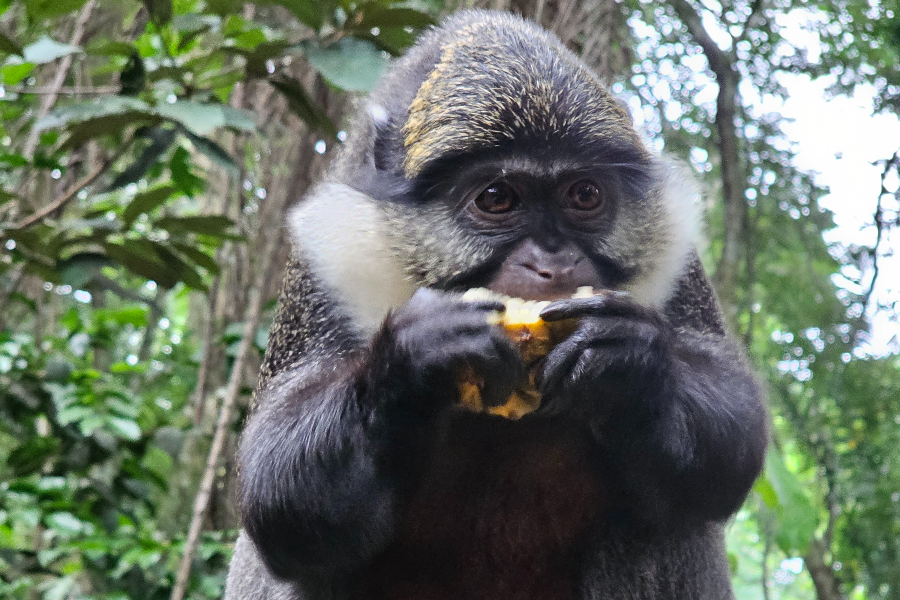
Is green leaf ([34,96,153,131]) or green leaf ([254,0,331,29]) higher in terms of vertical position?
green leaf ([254,0,331,29])

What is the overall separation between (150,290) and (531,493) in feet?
21.1

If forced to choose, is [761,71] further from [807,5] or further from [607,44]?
[607,44]

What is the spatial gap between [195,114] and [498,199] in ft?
Answer: 4.42

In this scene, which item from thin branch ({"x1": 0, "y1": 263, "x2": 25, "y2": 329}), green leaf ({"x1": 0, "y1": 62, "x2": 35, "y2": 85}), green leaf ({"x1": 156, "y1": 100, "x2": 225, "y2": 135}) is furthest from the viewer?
thin branch ({"x1": 0, "y1": 263, "x2": 25, "y2": 329})

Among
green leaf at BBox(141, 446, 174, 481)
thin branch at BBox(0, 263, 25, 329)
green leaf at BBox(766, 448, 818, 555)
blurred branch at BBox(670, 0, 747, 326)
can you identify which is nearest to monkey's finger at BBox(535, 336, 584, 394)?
green leaf at BBox(766, 448, 818, 555)

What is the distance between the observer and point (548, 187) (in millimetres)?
2219

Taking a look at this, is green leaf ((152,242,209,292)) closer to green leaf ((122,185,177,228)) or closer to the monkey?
green leaf ((122,185,177,228))

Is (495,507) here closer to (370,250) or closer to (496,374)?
(496,374)

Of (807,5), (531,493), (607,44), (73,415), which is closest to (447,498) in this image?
(531,493)

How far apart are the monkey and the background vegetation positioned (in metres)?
0.75

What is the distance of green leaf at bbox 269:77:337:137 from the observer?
359 centimetres

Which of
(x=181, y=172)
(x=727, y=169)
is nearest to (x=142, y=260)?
(x=181, y=172)

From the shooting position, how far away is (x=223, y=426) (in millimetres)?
3682

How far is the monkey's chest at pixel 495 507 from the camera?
2.28 meters
